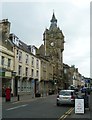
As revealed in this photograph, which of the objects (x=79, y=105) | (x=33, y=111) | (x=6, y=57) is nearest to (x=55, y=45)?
(x=6, y=57)

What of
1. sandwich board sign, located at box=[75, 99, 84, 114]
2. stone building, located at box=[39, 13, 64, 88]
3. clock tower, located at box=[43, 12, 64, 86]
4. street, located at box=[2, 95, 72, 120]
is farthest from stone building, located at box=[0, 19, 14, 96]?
clock tower, located at box=[43, 12, 64, 86]

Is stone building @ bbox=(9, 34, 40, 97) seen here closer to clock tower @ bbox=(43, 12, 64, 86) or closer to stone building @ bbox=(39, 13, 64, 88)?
stone building @ bbox=(39, 13, 64, 88)

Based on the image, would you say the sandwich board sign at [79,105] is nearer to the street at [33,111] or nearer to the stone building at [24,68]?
the street at [33,111]

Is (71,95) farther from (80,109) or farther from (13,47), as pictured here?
(13,47)

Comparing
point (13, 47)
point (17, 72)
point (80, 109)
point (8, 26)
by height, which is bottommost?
point (80, 109)

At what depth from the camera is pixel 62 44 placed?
11194 cm

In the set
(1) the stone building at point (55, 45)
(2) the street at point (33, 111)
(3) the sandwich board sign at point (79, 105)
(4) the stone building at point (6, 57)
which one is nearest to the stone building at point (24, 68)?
(4) the stone building at point (6, 57)

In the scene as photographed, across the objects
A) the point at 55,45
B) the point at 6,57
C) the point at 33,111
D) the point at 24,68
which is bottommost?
the point at 33,111

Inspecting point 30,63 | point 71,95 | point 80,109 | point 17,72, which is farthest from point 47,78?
point 80,109

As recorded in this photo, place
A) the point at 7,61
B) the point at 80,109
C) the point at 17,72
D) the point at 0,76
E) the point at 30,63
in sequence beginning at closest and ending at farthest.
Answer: the point at 80,109
the point at 0,76
the point at 7,61
the point at 17,72
the point at 30,63

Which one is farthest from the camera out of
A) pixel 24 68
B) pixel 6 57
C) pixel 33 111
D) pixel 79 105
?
pixel 24 68

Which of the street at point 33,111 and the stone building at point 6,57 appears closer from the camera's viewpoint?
the street at point 33,111

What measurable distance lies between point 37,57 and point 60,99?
129ft

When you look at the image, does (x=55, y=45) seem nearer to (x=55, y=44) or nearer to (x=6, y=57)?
(x=55, y=44)
